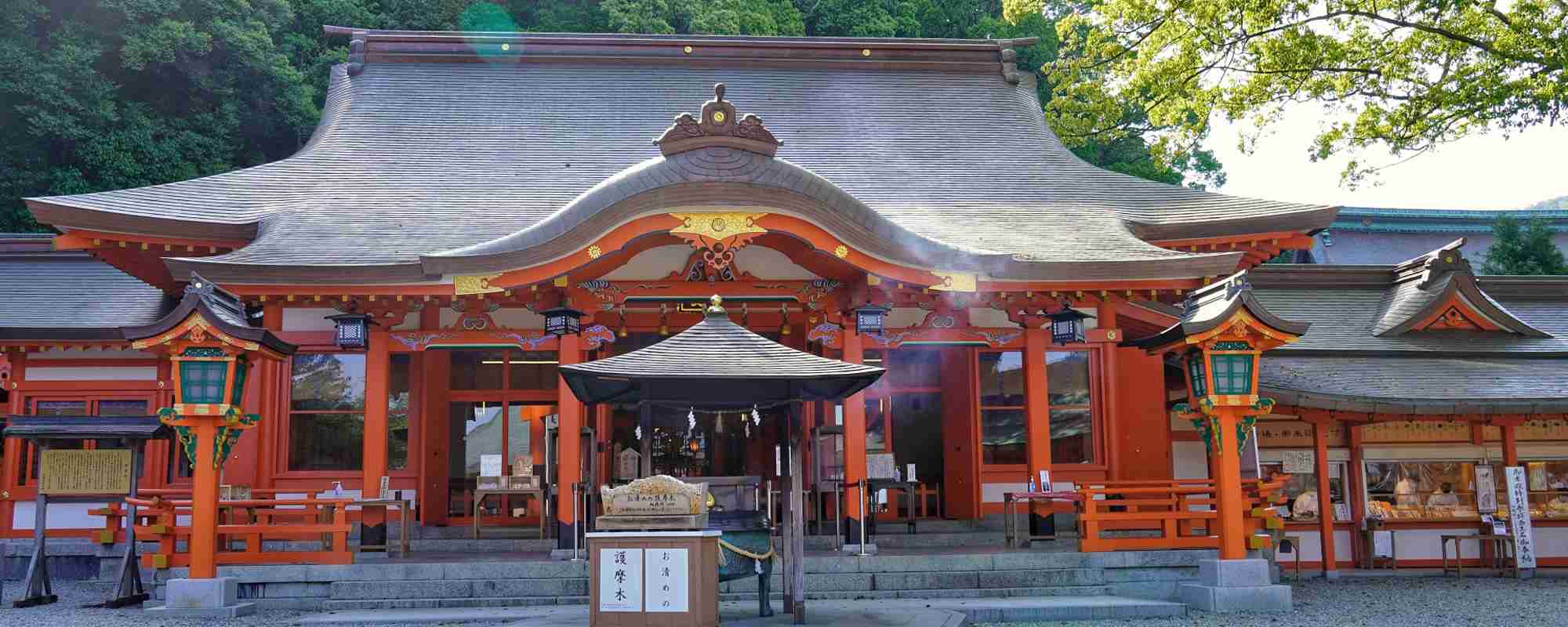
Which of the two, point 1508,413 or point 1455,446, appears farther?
point 1455,446

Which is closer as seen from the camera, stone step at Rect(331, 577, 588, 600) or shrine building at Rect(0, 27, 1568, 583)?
stone step at Rect(331, 577, 588, 600)

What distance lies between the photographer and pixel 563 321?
11.9 metres

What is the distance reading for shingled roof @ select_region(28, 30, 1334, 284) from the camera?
1177cm

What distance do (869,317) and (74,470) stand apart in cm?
736

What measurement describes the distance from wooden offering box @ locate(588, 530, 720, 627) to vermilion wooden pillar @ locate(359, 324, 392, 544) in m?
4.83

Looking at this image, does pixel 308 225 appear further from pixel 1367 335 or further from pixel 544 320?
pixel 1367 335

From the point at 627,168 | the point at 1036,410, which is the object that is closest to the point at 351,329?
the point at 627,168

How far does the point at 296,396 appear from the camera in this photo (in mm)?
13062

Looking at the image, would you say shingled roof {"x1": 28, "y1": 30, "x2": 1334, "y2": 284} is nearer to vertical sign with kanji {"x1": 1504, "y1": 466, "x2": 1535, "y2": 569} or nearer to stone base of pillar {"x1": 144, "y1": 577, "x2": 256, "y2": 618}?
stone base of pillar {"x1": 144, "y1": 577, "x2": 256, "y2": 618}

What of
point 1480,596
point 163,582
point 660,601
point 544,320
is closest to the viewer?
point 660,601

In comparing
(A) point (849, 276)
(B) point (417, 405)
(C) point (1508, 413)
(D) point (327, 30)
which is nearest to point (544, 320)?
(B) point (417, 405)

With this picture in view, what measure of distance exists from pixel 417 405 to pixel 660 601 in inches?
276

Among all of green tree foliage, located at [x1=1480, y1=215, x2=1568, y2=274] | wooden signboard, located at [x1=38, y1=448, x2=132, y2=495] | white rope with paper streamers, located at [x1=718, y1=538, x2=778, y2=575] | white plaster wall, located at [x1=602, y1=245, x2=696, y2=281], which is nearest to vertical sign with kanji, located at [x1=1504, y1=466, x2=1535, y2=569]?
white plaster wall, located at [x1=602, y1=245, x2=696, y2=281]

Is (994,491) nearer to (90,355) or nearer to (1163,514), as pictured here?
(1163,514)
